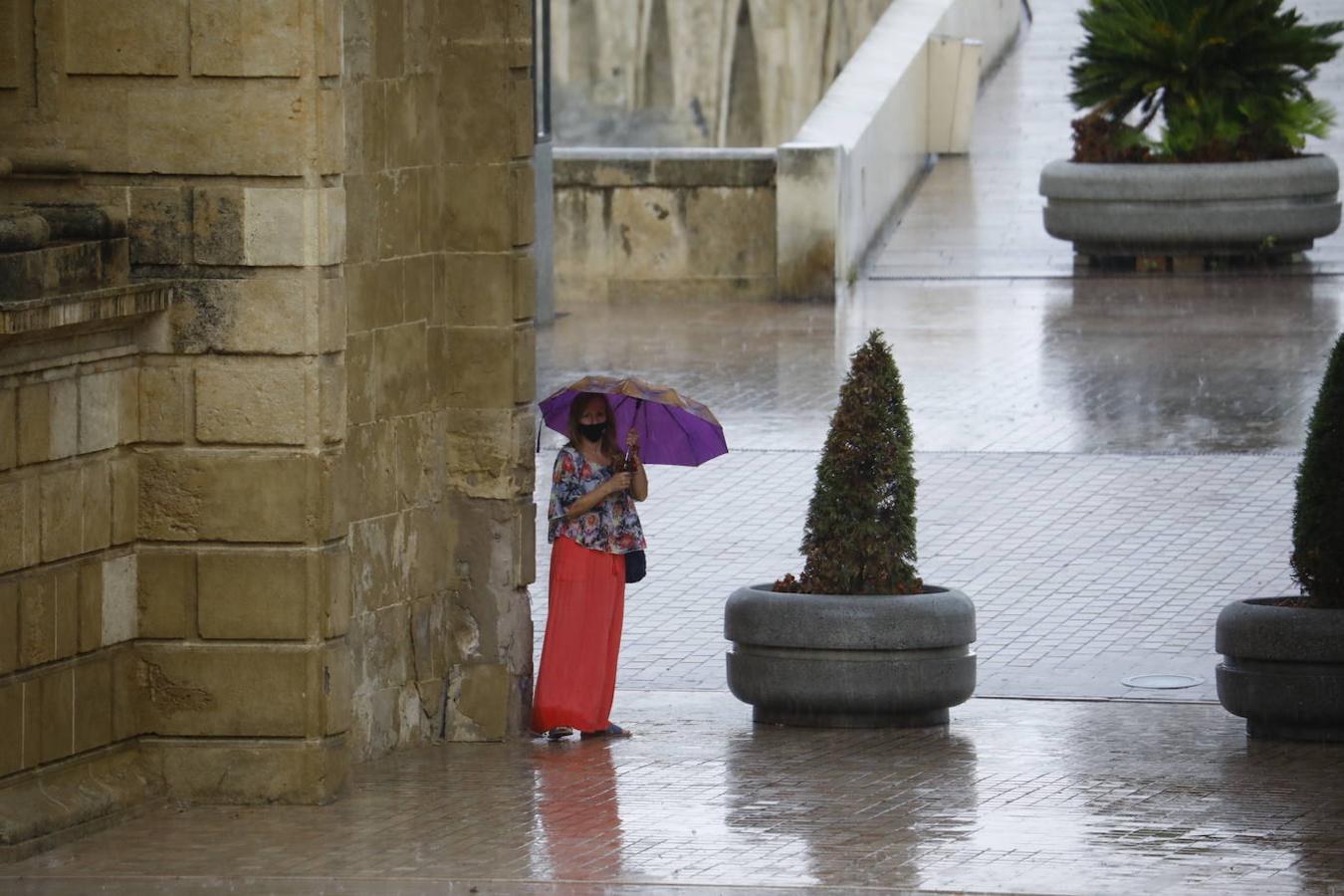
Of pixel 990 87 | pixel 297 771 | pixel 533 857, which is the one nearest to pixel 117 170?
pixel 297 771

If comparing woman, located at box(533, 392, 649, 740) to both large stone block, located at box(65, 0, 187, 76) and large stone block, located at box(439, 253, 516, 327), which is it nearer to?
large stone block, located at box(439, 253, 516, 327)

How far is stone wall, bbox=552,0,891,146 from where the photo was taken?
48.6m

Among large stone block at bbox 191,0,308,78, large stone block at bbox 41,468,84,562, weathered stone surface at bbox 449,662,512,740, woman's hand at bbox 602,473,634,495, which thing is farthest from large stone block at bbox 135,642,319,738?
large stone block at bbox 191,0,308,78

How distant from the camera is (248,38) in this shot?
9859 millimetres

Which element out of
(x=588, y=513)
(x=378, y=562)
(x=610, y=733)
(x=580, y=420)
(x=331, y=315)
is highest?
(x=331, y=315)

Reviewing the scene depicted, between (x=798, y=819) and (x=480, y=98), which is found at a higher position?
(x=480, y=98)

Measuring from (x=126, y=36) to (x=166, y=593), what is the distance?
6.65 feet

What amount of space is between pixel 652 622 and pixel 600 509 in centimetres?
244

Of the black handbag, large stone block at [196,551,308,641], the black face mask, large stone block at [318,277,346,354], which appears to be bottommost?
the black handbag

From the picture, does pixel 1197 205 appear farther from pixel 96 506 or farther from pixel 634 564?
pixel 96 506

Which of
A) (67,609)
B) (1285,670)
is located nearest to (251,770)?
(67,609)

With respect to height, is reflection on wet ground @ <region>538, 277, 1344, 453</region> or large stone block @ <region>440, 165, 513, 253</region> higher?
large stone block @ <region>440, 165, 513, 253</region>

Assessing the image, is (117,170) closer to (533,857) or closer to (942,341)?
(533,857)

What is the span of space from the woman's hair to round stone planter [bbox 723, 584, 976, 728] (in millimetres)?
802
